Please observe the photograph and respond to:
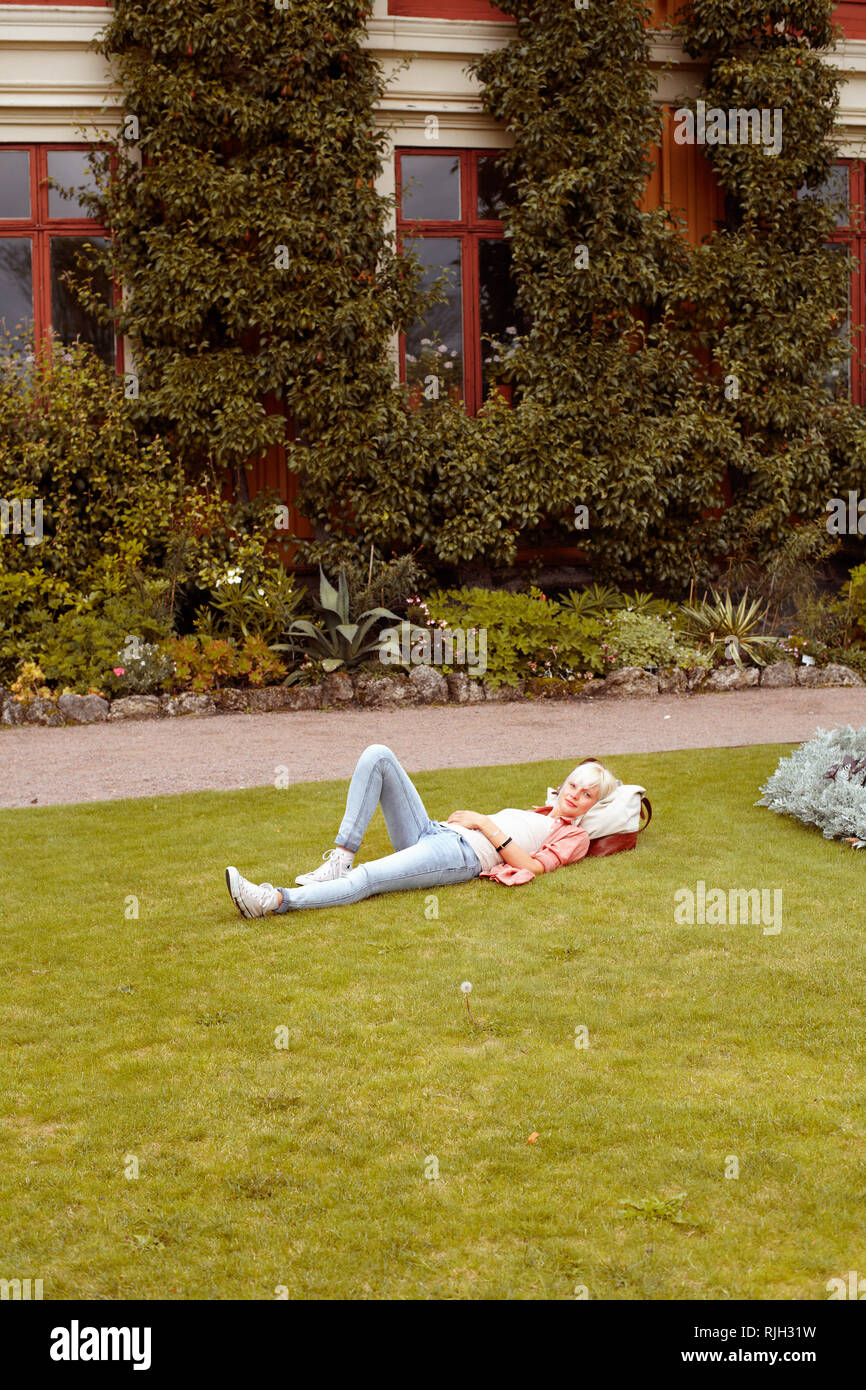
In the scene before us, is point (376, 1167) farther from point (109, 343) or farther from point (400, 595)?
point (109, 343)

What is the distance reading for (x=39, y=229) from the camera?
13055 millimetres

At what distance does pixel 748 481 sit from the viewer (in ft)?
46.4

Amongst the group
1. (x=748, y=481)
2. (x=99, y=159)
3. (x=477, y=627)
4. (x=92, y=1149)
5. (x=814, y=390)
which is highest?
(x=99, y=159)

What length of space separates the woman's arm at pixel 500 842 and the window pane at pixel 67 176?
9571mm

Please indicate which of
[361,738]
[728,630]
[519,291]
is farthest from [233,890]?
[519,291]

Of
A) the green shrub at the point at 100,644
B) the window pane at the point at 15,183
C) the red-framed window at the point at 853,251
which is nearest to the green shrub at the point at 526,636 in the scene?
the green shrub at the point at 100,644

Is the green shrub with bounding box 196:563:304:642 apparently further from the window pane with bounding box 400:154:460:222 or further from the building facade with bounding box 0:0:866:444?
the window pane with bounding box 400:154:460:222

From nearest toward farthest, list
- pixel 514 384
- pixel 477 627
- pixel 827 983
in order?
pixel 827 983 < pixel 477 627 < pixel 514 384

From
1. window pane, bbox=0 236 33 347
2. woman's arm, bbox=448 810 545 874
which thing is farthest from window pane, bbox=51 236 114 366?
woman's arm, bbox=448 810 545 874

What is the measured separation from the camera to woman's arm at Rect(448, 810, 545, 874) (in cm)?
597

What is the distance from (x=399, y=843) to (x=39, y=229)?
9547 mm

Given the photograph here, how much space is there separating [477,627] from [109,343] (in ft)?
16.2

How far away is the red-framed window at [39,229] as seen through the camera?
514 inches

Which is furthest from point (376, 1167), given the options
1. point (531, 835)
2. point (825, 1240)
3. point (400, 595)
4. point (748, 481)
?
point (748, 481)
